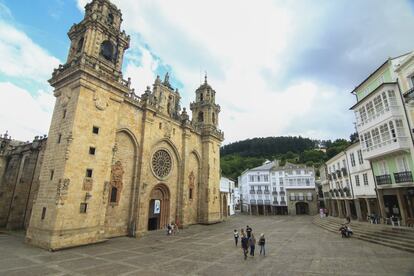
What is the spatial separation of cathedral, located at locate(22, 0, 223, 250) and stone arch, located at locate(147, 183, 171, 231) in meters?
0.12

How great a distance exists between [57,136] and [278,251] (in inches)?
748

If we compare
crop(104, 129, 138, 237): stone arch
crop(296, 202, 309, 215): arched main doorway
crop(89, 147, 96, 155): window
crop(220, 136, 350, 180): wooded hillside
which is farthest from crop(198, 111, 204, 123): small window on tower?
crop(220, 136, 350, 180): wooded hillside

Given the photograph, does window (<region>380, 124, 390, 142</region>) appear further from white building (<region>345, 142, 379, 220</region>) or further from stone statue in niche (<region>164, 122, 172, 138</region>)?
stone statue in niche (<region>164, 122, 172, 138</region>)

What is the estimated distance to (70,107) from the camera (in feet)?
57.3

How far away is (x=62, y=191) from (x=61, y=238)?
3143 mm

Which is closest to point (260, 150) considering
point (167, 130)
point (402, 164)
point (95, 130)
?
point (167, 130)

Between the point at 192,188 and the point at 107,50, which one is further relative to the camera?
the point at 192,188

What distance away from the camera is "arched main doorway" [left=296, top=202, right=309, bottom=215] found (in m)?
52.7

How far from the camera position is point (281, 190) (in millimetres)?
54688

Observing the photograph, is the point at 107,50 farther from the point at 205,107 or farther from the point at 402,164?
the point at 402,164

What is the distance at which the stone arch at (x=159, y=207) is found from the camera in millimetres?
24986

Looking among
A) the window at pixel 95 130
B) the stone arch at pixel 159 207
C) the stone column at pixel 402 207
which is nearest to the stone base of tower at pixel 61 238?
the window at pixel 95 130

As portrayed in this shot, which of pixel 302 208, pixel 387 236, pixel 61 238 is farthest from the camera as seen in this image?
pixel 302 208

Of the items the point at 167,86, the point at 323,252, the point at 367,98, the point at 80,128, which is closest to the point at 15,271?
the point at 80,128
